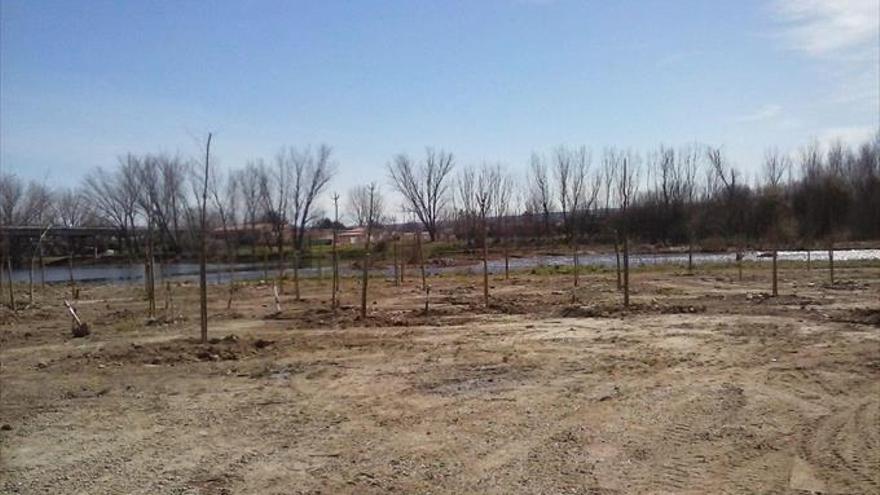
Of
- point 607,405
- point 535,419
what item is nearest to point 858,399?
point 607,405

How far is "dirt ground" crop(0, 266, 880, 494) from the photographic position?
5.98 m

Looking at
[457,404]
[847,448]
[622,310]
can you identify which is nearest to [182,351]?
[457,404]

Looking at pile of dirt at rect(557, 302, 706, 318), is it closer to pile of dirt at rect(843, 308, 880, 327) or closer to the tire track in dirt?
pile of dirt at rect(843, 308, 880, 327)

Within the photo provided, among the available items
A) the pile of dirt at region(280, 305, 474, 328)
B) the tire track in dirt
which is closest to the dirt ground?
the tire track in dirt

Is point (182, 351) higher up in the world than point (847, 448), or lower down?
higher up

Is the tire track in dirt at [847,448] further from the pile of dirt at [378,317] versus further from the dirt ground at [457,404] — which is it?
the pile of dirt at [378,317]

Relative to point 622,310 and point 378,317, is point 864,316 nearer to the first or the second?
point 622,310

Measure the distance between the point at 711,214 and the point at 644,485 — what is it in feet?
182

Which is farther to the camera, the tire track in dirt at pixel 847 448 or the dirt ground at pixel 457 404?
the dirt ground at pixel 457 404

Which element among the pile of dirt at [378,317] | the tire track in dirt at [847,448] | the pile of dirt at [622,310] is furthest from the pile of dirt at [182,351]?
the tire track in dirt at [847,448]

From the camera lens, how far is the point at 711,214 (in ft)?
189

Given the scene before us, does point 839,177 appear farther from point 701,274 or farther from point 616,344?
point 616,344

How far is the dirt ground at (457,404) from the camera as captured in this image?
598cm

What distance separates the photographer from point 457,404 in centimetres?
812
